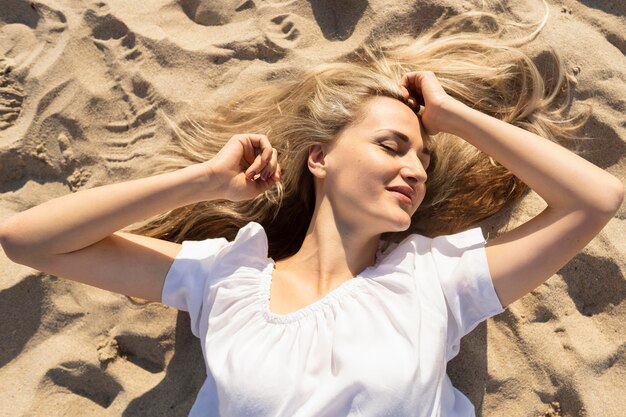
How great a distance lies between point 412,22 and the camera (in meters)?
3.87

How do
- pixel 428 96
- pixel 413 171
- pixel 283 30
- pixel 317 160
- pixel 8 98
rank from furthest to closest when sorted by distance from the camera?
pixel 283 30, pixel 8 98, pixel 317 160, pixel 428 96, pixel 413 171

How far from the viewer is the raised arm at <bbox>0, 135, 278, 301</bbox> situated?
2.90 metres

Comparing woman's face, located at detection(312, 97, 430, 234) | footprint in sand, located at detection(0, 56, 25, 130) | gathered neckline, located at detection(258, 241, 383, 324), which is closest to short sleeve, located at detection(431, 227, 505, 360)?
woman's face, located at detection(312, 97, 430, 234)

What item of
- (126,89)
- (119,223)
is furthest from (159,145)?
(119,223)

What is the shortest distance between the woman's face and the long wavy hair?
0.41 meters

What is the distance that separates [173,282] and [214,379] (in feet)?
1.75

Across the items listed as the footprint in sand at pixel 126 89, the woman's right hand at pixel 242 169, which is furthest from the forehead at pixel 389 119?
the footprint in sand at pixel 126 89

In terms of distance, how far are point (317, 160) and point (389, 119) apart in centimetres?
47

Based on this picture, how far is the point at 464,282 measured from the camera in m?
2.94

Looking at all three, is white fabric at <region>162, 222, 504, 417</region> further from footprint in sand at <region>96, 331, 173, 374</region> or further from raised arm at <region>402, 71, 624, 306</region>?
footprint in sand at <region>96, 331, 173, 374</region>

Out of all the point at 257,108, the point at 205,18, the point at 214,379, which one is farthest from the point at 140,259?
the point at 205,18

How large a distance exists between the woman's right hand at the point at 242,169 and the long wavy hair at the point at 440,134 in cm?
35

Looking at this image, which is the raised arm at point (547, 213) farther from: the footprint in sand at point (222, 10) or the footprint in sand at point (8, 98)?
the footprint in sand at point (8, 98)

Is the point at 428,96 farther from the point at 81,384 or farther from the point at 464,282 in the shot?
the point at 81,384
